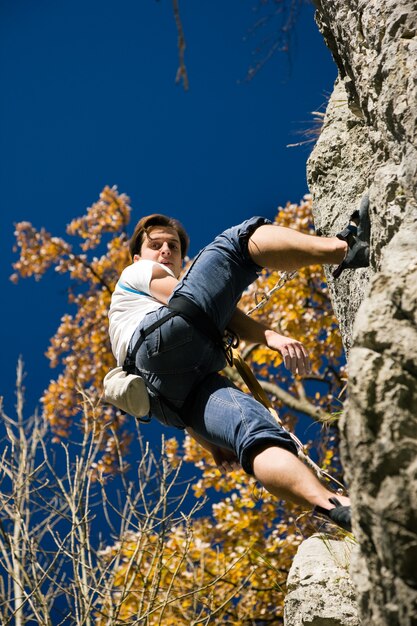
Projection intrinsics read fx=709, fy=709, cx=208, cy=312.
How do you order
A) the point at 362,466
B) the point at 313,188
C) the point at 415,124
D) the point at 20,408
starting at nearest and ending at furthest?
1. the point at 362,466
2. the point at 415,124
3. the point at 313,188
4. the point at 20,408

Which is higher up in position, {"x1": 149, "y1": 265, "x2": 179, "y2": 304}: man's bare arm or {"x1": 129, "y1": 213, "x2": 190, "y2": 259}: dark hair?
{"x1": 129, "y1": 213, "x2": 190, "y2": 259}: dark hair

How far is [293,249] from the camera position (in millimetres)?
2699

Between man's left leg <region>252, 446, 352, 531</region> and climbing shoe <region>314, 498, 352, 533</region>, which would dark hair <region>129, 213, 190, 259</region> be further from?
climbing shoe <region>314, 498, 352, 533</region>

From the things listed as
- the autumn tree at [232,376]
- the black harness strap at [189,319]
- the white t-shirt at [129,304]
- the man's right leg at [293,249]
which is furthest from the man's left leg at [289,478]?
the autumn tree at [232,376]

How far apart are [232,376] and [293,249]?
18.5 feet

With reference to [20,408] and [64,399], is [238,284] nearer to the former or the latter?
[20,408]

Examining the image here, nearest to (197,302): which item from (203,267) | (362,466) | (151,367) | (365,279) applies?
(203,267)

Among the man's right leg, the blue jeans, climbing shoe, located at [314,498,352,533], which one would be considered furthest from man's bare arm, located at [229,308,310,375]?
climbing shoe, located at [314,498,352,533]

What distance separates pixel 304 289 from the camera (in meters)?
8.11

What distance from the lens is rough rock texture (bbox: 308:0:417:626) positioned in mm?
1692

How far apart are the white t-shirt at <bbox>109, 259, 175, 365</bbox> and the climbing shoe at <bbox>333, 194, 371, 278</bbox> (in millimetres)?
842

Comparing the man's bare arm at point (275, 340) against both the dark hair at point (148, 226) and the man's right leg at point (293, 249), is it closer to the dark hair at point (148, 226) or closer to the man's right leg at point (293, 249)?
the man's right leg at point (293, 249)

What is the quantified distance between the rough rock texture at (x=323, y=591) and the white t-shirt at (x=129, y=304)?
4.00 ft

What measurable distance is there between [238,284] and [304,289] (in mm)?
5302
